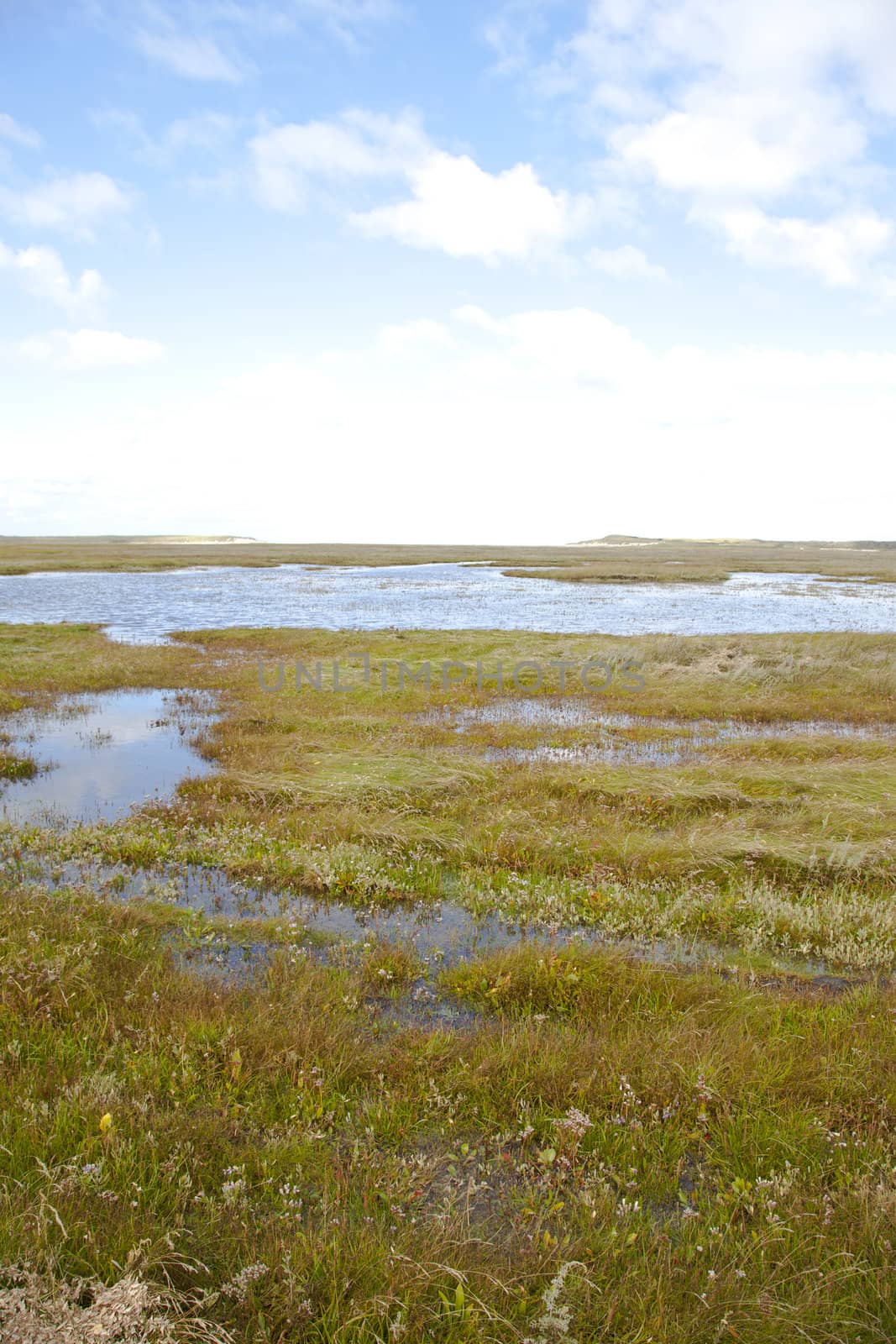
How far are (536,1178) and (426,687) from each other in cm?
1983

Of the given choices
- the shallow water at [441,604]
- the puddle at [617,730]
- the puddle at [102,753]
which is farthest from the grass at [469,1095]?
the shallow water at [441,604]

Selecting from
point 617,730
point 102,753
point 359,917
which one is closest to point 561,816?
point 359,917

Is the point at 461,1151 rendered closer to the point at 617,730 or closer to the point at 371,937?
the point at 371,937

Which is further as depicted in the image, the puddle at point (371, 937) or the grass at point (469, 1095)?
the puddle at point (371, 937)

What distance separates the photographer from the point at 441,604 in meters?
56.3

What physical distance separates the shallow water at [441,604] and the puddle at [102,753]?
51.6ft

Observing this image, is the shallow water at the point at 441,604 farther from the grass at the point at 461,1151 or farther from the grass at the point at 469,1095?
the grass at the point at 461,1151

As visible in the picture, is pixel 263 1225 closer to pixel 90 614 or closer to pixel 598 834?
pixel 598 834

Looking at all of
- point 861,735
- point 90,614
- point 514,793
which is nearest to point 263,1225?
point 514,793

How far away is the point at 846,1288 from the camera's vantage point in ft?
11.2

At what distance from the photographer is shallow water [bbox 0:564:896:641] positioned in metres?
42.8

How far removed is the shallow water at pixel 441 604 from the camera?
42.8 m

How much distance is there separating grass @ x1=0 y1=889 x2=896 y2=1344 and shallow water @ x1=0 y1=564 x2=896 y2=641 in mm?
32398

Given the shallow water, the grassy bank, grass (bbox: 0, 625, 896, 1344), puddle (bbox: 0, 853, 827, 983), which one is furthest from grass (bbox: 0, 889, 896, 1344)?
the shallow water
